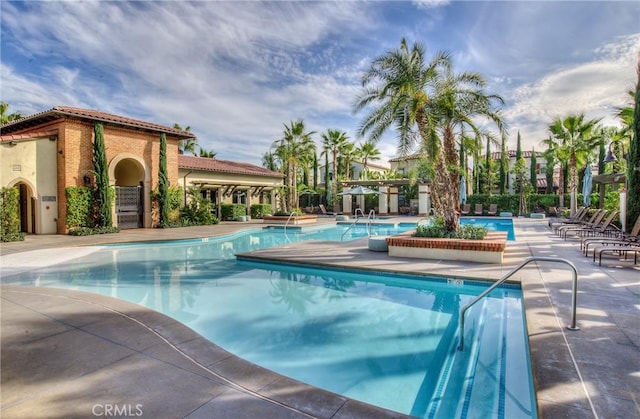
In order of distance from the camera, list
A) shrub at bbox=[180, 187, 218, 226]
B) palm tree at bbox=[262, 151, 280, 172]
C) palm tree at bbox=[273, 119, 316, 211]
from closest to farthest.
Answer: shrub at bbox=[180, 187, 218, 226]
palm tree at bbox=[273, 119, 316, 211]
palm tree at bbox=[262, 151, 280, 172]

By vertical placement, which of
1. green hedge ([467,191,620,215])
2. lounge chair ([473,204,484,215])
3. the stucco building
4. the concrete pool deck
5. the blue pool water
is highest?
the stucco building

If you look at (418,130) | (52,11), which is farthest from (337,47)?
(52,11)

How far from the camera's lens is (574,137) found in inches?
843

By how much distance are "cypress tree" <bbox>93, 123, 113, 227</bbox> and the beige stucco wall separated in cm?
191

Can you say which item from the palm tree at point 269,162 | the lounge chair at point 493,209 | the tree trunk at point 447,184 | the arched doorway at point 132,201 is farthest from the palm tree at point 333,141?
the tree trunk at point 447,184

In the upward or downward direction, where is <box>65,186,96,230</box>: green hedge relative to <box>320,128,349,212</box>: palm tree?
downward

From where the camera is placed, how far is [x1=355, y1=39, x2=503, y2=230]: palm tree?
10.5 meters

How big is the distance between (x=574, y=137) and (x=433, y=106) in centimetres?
1647

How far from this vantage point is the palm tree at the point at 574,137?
20.8m

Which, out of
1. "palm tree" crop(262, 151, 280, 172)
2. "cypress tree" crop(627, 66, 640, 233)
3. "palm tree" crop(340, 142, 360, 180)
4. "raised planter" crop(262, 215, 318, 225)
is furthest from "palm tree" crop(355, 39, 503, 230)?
"palm tree" crop(262, 151, 280, 172)

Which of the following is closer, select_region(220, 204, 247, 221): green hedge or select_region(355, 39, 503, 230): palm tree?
select_region(355, 39, 503, 230): palm tree

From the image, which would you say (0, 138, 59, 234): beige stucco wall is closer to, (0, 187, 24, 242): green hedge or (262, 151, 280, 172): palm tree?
(0, 187, 24, 242): green hedge

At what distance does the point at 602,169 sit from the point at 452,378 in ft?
126

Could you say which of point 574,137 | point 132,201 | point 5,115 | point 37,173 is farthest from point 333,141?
point 5,115
